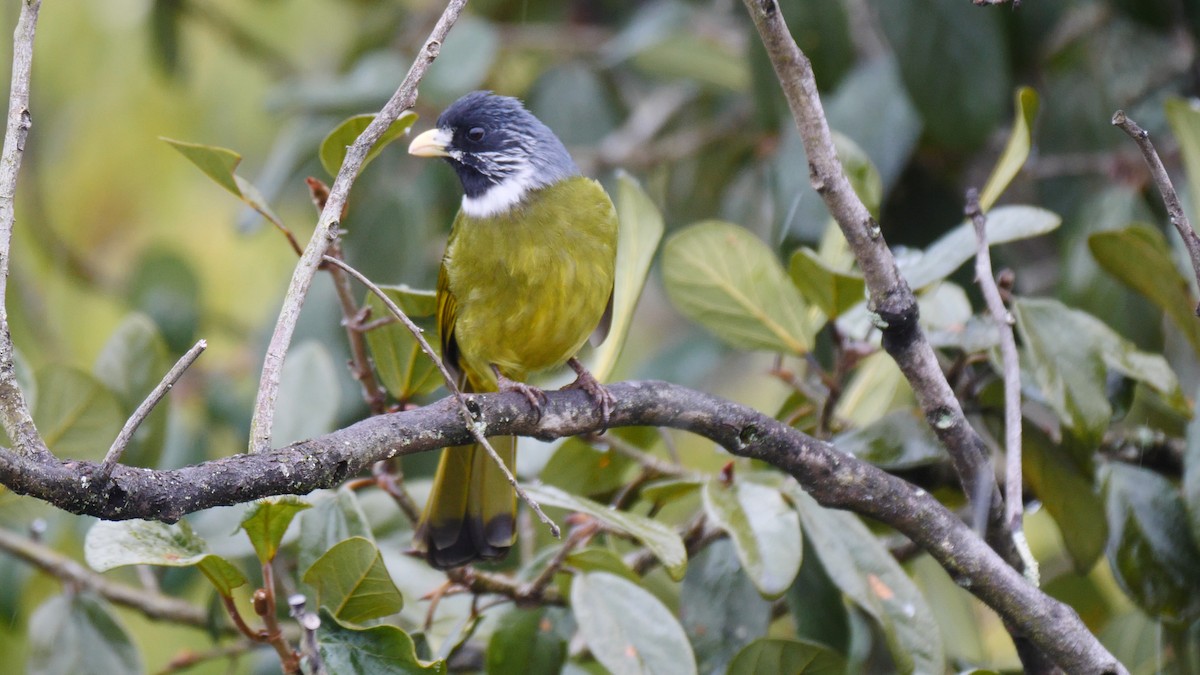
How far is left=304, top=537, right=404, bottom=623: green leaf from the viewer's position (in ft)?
5.90

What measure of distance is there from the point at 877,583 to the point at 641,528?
17.3 inches

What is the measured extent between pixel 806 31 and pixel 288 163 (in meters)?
1.69

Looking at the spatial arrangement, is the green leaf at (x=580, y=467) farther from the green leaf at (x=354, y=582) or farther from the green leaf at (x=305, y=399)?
the green leaf at (x=354, y=582)

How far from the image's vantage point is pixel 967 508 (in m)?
2.45

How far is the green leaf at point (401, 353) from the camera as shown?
2.18 metres

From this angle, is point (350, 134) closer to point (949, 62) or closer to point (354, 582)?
point (354, 582)

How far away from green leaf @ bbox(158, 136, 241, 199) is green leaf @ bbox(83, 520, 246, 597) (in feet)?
1.93

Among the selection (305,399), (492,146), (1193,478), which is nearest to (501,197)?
(492,146)

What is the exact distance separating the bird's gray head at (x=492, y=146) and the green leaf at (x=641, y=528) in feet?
3.80

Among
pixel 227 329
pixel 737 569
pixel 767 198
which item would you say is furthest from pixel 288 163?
pixel 737 569

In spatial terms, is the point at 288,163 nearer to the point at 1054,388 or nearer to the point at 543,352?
the point at 543,352

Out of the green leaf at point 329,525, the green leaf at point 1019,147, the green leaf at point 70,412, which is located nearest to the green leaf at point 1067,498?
the green leaf at point 1019,147

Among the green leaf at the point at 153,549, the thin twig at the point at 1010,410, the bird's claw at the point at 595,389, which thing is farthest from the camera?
the bird's claw at the point at 595,389

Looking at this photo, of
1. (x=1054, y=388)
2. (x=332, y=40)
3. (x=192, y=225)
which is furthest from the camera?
(x=332, y=40)
